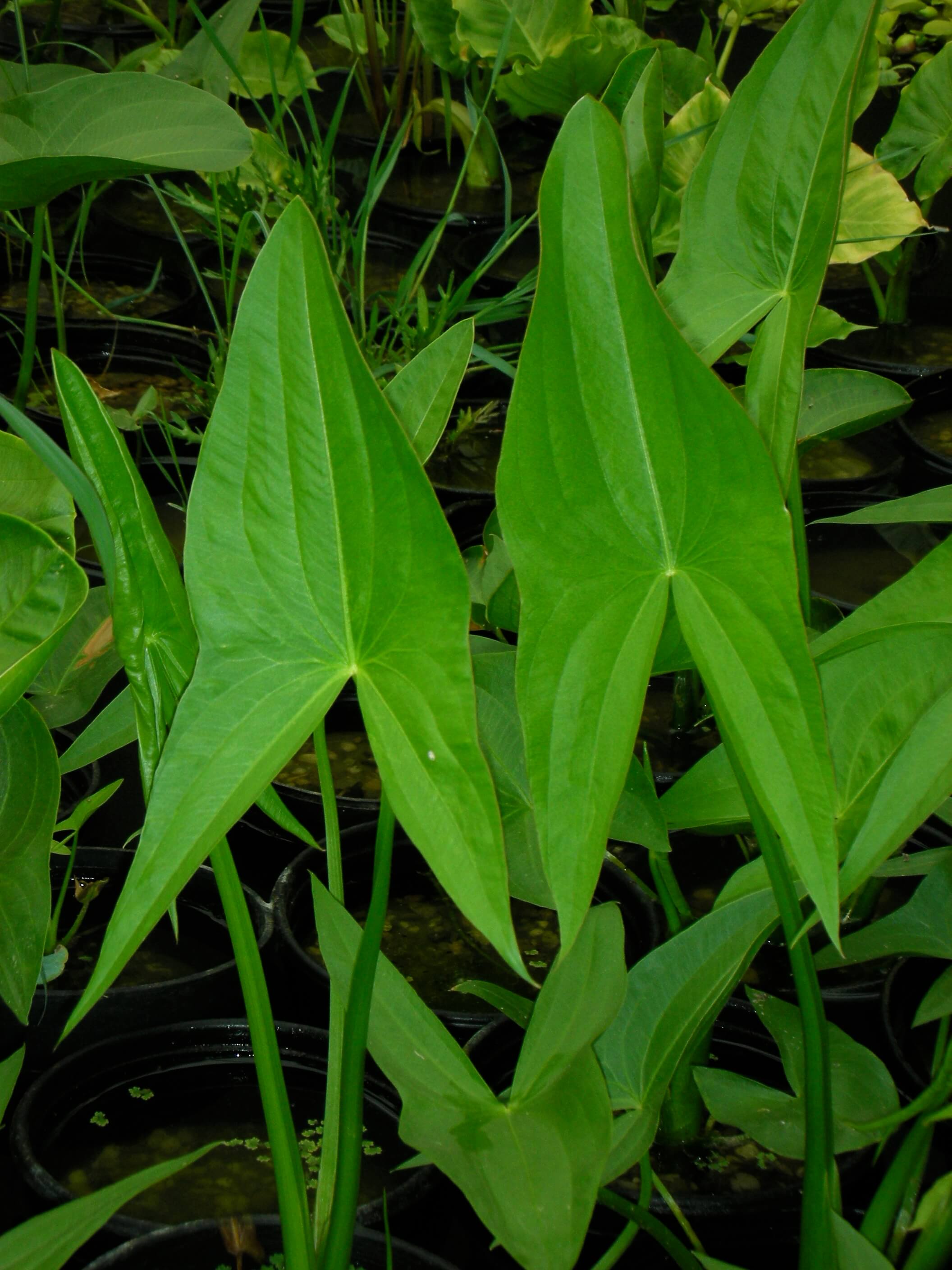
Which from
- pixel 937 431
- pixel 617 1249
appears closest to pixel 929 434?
pixel 937 431

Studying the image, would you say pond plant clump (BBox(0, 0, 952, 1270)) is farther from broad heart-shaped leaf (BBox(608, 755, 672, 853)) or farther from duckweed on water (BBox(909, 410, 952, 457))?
duckweed on water (BBox(909, 410, 952, 457))

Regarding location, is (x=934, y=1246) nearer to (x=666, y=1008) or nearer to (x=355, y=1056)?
(x=666, y=1008)

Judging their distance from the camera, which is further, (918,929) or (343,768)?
(343,768)

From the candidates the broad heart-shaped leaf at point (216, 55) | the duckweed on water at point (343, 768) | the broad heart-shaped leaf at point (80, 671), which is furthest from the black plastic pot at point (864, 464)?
the broad heart-shaped leaf at point (80, 671)

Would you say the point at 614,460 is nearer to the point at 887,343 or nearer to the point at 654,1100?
the point at 654,1100

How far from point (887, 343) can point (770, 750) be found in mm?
1931

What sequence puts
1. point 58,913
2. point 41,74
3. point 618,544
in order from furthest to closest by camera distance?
point 41,74
point 58,913
point 618,544

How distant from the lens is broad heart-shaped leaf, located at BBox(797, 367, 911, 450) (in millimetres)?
1052

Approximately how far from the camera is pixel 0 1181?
0.86 metres

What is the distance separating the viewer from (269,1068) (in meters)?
0.53

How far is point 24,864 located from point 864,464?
5.14ft

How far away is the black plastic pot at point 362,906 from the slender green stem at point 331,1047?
284 millimetres

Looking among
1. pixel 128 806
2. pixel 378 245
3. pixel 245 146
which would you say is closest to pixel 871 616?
pixel 245 146

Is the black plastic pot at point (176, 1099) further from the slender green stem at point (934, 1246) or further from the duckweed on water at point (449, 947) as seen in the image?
the slender green stem at point (934, 1246)
